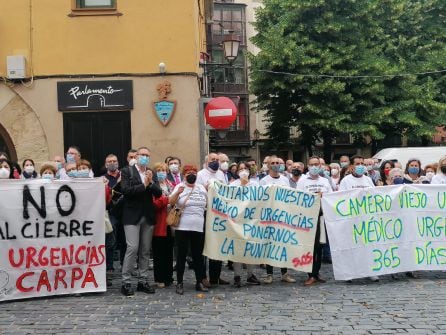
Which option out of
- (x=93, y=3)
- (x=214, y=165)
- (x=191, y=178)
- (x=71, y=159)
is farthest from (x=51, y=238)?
(x=93, y=3)

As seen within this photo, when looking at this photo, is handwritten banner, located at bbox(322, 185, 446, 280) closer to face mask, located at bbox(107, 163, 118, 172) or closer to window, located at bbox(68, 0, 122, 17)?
face mask, located at bbox(107, 163, 118, 172)

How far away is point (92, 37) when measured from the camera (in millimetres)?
14148

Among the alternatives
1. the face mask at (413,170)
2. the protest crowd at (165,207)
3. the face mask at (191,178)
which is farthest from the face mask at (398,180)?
the face mask at (191,178)

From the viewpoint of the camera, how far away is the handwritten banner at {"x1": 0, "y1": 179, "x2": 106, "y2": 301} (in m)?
8.09

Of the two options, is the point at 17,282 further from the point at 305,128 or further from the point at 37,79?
the point at 305,128

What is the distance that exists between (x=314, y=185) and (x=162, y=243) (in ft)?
8.37

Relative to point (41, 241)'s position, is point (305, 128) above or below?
above

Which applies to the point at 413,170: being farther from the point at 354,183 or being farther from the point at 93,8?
the point at 93,8

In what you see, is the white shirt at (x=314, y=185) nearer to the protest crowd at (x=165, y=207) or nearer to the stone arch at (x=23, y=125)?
the protest crowd at (x=165, y=207)

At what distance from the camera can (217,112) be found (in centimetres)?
1416

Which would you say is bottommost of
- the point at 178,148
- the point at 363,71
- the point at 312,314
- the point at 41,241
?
the point at 312,314

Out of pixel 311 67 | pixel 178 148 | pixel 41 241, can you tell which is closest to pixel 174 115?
pixel 178 148

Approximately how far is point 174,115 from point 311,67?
15.1 meters

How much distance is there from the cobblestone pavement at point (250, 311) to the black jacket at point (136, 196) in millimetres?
1072
